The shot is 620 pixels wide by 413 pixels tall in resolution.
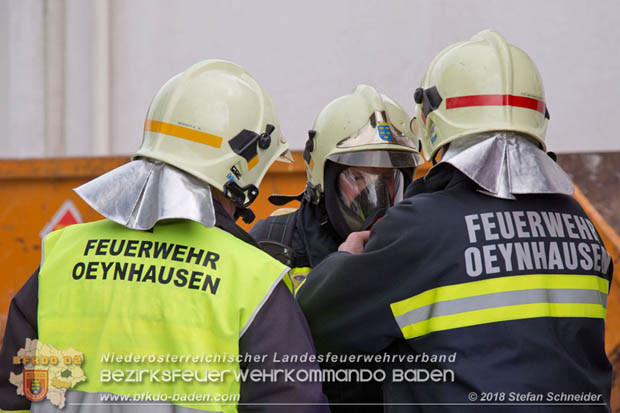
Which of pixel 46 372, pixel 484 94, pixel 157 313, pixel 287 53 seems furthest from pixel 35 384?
pixel 287 53

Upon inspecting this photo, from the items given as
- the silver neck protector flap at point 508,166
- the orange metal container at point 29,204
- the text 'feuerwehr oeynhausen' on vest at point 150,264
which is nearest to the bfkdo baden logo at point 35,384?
the text 'feuerwehr oeynhausen' on vest at point 150,264

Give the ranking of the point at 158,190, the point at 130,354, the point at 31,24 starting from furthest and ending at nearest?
the point at 31,24 → the point at 158,190 → the point at 130,354

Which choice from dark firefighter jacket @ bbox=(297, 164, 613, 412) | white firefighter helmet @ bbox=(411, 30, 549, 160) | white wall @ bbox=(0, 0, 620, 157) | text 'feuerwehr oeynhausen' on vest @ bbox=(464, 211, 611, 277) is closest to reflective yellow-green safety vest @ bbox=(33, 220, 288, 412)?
dark firefighter jacket @ bbox=(297, 164, 613, 412)

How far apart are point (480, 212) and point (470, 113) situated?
0.37m

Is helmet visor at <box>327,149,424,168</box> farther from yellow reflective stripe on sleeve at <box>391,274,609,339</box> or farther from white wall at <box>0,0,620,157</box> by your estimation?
white wall at <box>0,0,620,157</box>

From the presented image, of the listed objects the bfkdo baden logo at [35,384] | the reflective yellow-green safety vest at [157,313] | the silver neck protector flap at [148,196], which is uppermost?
the silver neck protector flap at [148,196]

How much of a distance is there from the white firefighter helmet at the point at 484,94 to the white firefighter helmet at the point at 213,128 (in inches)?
23.7

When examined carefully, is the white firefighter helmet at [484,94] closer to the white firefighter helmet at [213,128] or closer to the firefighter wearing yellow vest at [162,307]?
the white firefighter helmet at [213,128]

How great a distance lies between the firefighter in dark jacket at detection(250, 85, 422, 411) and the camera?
3135mm

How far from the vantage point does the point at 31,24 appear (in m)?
6.94

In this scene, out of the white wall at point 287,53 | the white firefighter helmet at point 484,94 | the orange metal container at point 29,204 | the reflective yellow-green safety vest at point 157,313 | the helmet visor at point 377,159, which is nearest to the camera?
the reflective yellow-green safety vest at point 157,313

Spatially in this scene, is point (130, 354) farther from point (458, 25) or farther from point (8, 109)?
point (8, 109)

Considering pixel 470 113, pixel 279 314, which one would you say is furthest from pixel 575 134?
pixel 279 314

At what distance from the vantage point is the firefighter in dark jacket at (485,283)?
2006 millimetres
